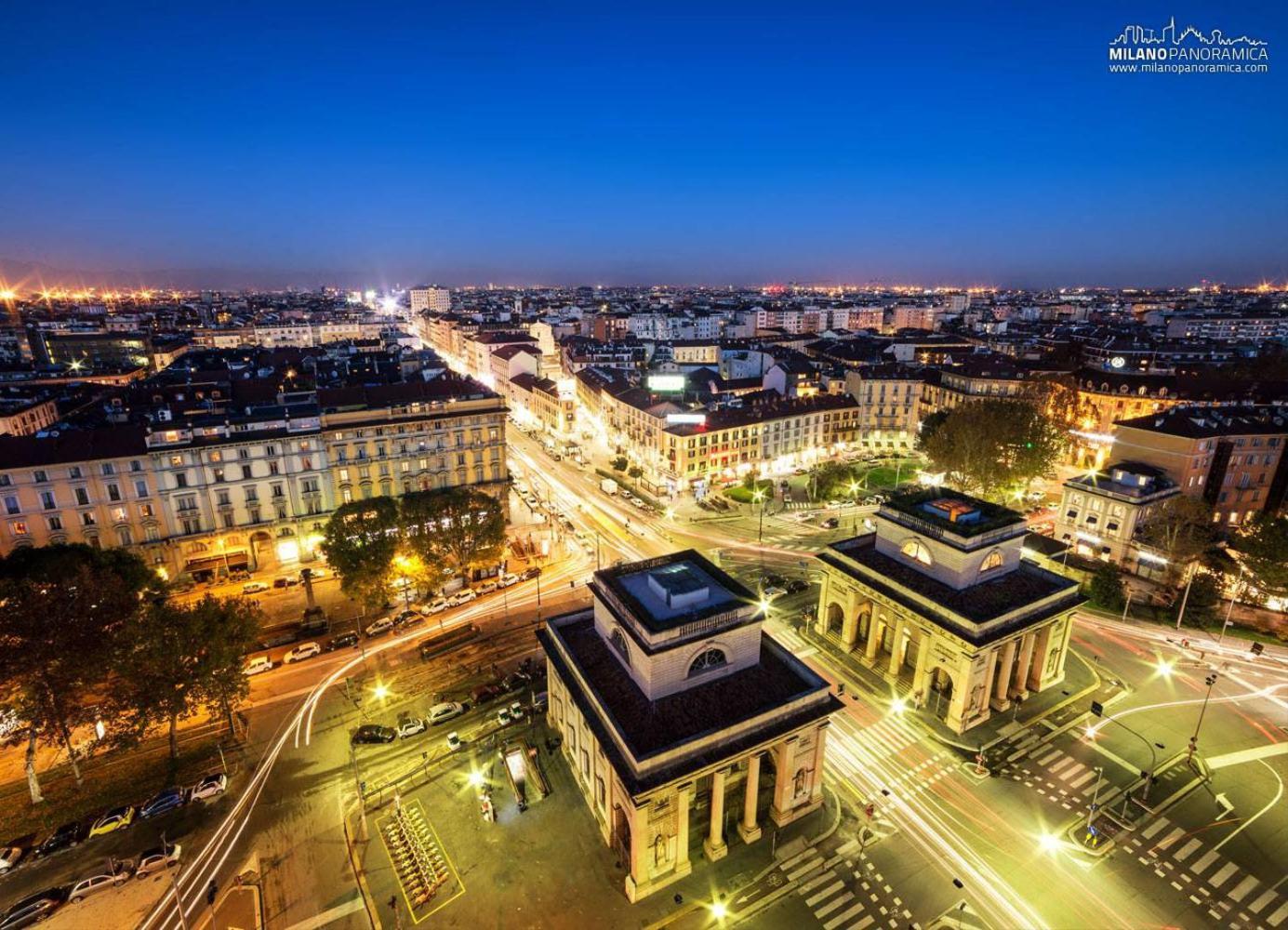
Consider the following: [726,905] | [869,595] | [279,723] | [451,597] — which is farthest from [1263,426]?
[279,723]

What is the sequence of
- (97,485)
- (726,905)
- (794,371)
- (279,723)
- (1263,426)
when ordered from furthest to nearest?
(794,371), (1263,426), (97,485), (279,723), (726,905)

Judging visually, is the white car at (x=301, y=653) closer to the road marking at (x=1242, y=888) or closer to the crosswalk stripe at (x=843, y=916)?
the crosswalk stripe at (x=843, y=916)

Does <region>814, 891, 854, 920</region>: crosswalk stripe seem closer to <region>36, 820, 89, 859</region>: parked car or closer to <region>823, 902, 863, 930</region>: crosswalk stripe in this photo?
<region>823, 902, 863, 930</region>: crosswalk stripe

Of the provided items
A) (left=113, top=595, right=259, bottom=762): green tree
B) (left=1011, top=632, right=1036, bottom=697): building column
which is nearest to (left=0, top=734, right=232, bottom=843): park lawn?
(left=113, top=595, right=259, bottom=762): green tree

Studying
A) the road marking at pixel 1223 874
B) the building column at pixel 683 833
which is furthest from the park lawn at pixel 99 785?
the road marking at pixel 1223 874

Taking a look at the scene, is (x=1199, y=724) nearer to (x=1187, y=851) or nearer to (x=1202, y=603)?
(x=1187, y=851)

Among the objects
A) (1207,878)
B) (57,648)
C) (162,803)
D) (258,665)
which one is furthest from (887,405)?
(57,648)

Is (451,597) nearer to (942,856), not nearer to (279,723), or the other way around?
(279,723)
